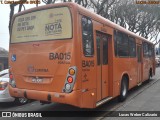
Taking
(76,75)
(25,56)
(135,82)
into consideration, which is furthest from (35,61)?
(135,82)

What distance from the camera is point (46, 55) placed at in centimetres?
704

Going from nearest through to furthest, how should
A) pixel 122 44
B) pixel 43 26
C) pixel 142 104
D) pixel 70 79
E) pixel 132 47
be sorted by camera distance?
pixel 70 79
pixel 43 26
pixel 142 104
pixel 122 44
pixel 132 47

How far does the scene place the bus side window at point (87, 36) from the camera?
22.7 feet

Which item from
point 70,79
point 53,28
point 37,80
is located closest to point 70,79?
point 70,79

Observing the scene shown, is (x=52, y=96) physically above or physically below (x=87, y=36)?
below

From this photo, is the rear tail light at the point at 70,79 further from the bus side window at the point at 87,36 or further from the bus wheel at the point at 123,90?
the bus wheel at the point at 123,90

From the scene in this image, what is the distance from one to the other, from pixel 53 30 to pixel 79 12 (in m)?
0.84

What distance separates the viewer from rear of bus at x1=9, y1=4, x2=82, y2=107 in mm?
6594

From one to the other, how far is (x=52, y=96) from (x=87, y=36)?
5.99ft

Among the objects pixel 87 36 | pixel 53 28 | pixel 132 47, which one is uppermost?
pixel 53 28

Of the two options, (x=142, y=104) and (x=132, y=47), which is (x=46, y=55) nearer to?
(x=142, y=104)

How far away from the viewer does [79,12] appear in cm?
682

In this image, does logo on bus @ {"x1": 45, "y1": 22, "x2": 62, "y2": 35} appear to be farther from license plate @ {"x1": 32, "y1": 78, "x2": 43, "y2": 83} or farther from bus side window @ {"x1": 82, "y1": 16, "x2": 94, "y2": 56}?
license plate @ {"x1": 32, "y1": 78, "x2": 43, "y2": 83}

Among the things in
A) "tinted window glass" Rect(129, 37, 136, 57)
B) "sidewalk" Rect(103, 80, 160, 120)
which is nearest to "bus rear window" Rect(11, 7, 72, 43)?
"sidewalk" Rect(103, 80, 160, 120)
